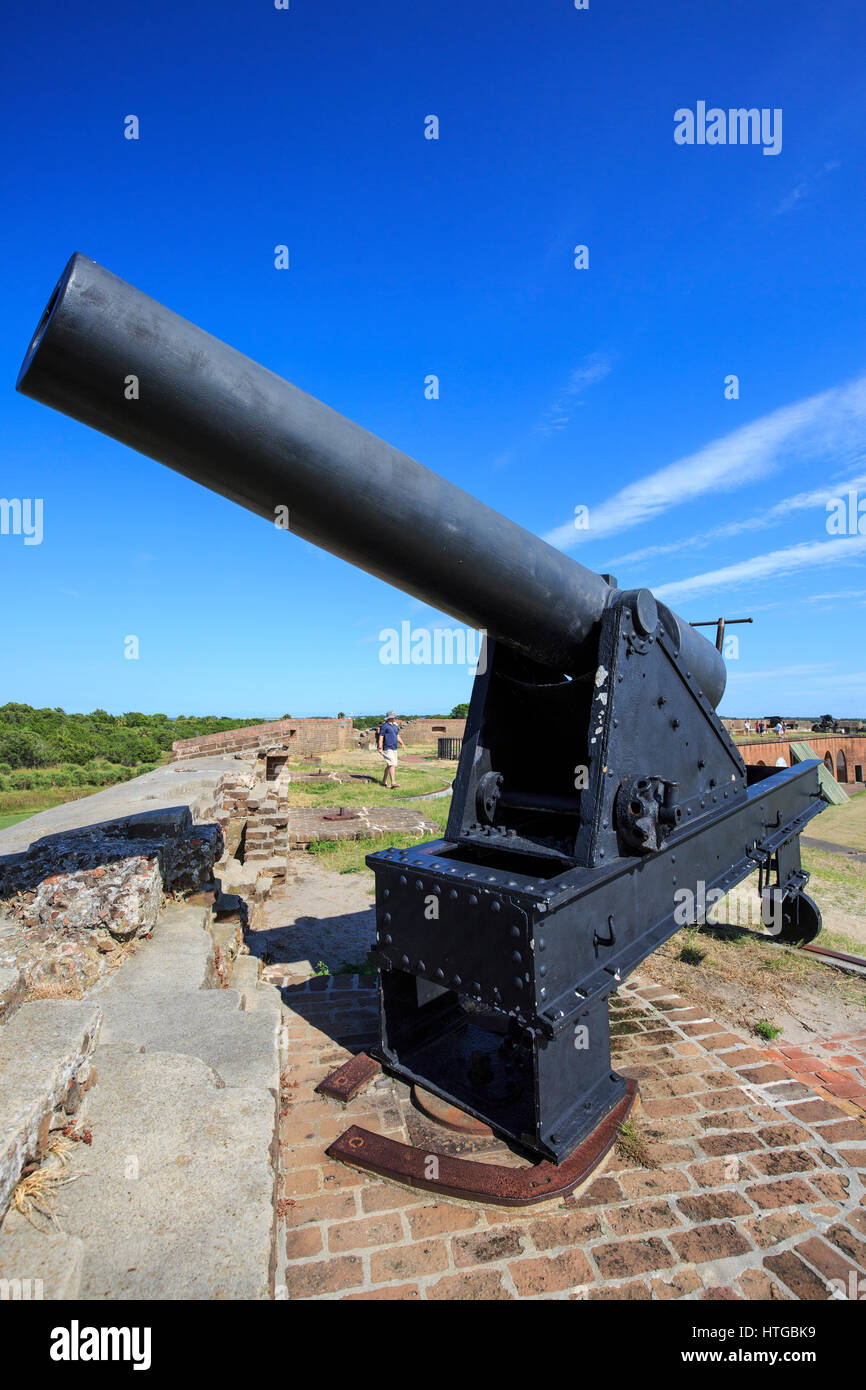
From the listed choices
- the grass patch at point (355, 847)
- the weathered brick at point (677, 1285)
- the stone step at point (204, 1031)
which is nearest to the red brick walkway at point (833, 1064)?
the weathered brick at point (677, 1285)

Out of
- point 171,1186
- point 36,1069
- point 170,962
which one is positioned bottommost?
point 171,1186

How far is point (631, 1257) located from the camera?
2195 millimetres

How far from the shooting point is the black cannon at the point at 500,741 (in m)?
1.73

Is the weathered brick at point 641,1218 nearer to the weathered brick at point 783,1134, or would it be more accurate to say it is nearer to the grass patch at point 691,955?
the weathered brick at point 783,1134

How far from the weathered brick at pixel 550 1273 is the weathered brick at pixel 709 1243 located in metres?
0.34

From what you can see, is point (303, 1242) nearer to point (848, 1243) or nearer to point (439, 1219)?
point (439, 1219)

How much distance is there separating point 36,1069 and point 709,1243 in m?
2.25

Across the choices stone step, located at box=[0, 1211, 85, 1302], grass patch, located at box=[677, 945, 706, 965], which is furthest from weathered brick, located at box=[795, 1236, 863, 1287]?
grass patch, located at box=[677, 945, 706, 965]

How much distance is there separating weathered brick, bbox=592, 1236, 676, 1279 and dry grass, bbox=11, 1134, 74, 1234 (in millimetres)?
1646

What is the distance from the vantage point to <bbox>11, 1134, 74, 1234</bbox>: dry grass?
178cm

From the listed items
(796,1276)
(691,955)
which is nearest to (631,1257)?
(796,1276)

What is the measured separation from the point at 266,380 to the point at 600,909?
7.44ft
